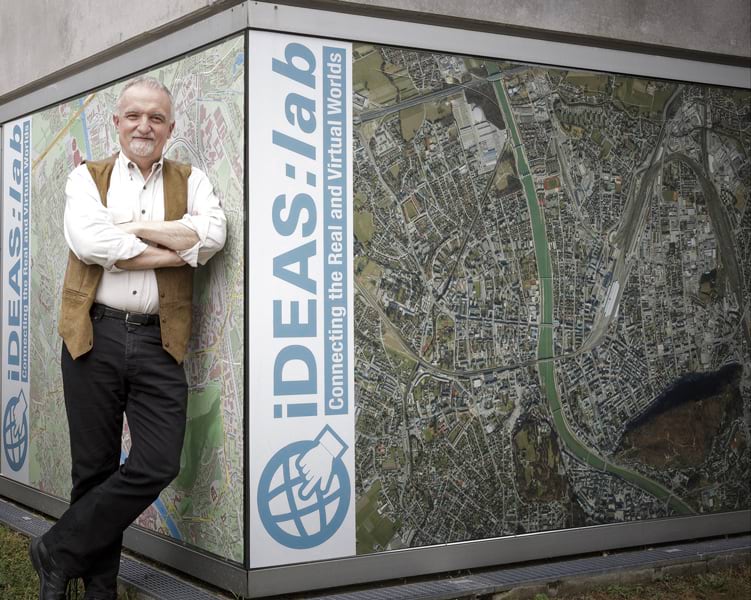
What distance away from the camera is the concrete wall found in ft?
17.0

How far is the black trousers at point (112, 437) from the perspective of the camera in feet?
15.3

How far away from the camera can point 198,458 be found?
5125 mm

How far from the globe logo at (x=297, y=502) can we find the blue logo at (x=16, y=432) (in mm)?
2565

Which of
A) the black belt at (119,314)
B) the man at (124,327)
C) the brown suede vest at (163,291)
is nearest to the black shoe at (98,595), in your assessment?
the man at (124,327)

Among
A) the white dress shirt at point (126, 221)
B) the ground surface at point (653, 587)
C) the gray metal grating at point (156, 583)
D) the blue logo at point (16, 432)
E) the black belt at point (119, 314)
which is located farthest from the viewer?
the blue logo at point (16, 432)

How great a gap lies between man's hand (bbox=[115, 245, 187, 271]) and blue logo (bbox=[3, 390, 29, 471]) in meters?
2.50

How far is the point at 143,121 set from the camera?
4773 millimetres

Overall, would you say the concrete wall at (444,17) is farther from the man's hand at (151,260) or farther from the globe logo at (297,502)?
the globe logo at (297,502)

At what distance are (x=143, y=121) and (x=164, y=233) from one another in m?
0.50

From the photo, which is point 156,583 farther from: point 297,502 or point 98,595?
point 297,502

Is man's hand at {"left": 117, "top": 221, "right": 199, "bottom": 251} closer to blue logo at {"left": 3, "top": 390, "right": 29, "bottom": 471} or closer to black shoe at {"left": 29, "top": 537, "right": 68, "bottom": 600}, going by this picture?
black shoe at {"left": 29, "top": 537, "right": 68, "bottom": 600}

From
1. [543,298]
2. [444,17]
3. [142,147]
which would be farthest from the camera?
[543,298]

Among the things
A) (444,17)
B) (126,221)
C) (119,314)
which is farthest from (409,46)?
(119,314)

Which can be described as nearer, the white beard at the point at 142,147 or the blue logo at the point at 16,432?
the white beard at the point at 142,147
